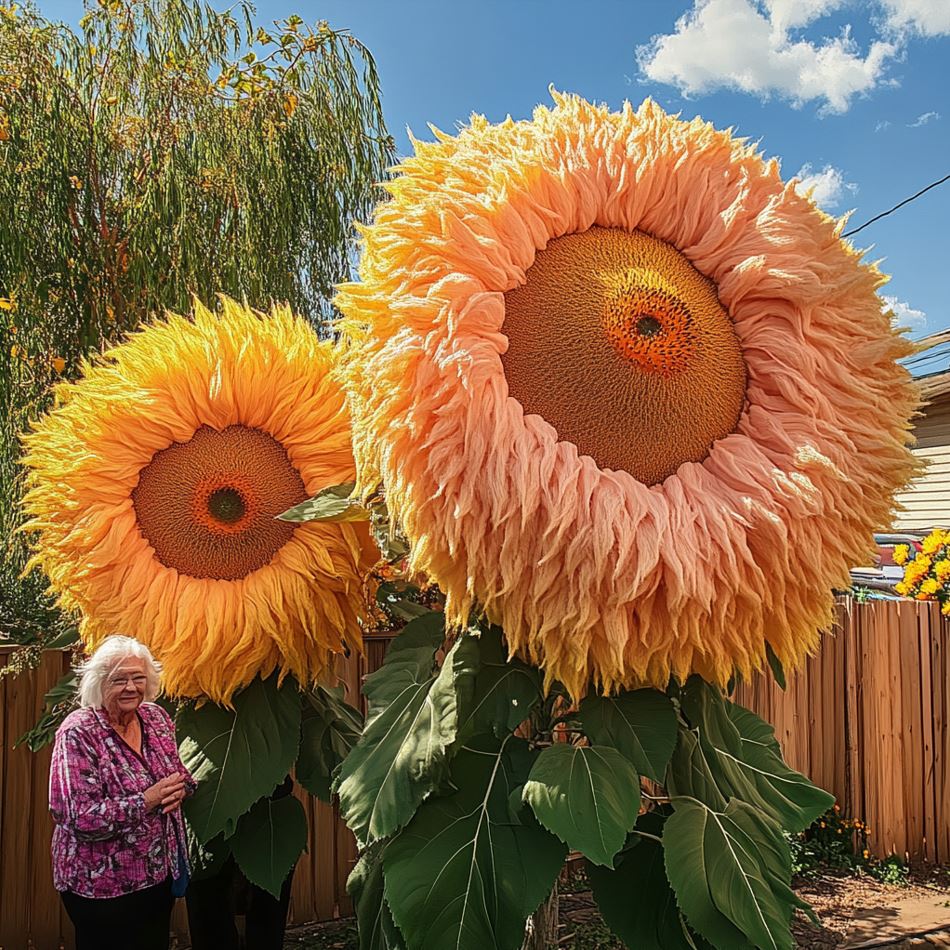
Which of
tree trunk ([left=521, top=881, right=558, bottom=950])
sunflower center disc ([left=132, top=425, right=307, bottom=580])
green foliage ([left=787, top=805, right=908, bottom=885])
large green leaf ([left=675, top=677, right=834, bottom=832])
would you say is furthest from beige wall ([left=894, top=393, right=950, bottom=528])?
sunflower center disc ([left=132, top=425, right=307, bottom=580])

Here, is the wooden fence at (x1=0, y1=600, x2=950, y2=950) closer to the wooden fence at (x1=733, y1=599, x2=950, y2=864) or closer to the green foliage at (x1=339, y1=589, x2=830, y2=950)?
the wooden fence at (x1=733, y1=599, x2=950, y2=864)

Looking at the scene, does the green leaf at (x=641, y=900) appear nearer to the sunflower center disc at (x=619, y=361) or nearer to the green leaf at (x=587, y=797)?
the green leaf at (x=587, y=797)

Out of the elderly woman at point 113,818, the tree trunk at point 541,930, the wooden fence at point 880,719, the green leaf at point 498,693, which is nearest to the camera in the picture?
the green leaf at point 498,693

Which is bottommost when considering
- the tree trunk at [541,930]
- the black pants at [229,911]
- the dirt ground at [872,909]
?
the dirt ground at [872,909]

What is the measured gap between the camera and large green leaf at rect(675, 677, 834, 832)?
1698 millimetres

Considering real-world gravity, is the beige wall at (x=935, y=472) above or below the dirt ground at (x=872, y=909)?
above

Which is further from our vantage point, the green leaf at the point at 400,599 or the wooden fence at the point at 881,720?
the wooden fence at the point at 881,720

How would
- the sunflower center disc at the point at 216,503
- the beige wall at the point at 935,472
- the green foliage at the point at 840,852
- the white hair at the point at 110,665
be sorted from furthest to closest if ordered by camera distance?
the beige wall at the point at 935,472, the green foliage at the point at 840,852, the white hair at the point at 110,665, the sunflower center disc at the point at 216,503

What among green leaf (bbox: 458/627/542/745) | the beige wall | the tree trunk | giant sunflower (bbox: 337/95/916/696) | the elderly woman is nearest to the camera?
giant sunflower (bbox: 337/95/916/696)

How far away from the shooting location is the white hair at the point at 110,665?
86.4 inches

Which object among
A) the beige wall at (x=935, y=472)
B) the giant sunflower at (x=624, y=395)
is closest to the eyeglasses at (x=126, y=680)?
the giant sunflower at (x=624, y=395)

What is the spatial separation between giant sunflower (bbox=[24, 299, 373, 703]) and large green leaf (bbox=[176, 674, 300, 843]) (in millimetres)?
92

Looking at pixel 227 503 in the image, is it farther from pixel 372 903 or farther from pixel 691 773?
pixel 691 773

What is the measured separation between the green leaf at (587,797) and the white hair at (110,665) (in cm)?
103
